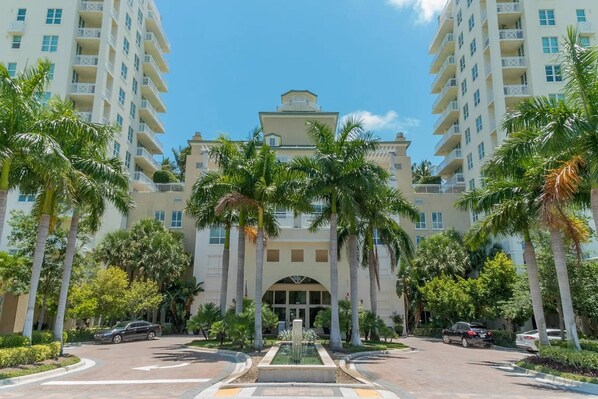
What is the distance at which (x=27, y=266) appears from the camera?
27.3 m

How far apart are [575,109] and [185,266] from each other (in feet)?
105

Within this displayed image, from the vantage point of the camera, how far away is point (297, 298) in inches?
1544

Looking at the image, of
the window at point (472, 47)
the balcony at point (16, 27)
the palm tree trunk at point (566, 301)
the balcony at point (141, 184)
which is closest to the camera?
the palm tree trunk at point (566, 301)

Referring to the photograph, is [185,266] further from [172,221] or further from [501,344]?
[501,344]

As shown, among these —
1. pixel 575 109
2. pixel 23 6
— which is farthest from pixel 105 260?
pixel 575 109

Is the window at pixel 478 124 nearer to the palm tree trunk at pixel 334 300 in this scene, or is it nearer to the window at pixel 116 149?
the palm tree trunk at pixel 334 300

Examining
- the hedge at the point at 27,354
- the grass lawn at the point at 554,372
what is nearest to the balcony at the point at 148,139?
the hedge at the point at 27,354

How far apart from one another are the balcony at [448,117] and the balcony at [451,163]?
14.8 ft

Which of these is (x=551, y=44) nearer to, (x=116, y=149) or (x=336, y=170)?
(x=336, y=170)

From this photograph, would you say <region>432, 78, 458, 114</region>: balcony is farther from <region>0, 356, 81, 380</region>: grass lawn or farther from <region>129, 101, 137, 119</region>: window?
<region>0, 356, 81, 380</region>: grass lawn

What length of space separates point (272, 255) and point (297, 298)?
15.8ft

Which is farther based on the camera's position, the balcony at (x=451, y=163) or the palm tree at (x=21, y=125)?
the balcony at (x=451, y=163)

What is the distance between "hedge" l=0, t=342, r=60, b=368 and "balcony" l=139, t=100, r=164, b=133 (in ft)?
120

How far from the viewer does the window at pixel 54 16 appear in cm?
4131
